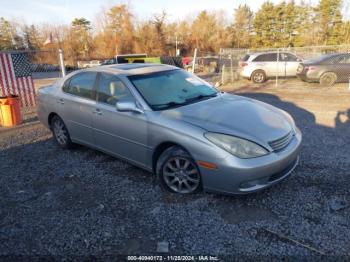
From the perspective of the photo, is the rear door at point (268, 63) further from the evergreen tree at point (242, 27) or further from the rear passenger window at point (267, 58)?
the evergreen tree at point (242, 27)

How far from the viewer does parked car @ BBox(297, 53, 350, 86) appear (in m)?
11.8

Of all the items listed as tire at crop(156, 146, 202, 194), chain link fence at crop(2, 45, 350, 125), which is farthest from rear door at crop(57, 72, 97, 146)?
chain link fence at crop(2, 45, 350, 125)

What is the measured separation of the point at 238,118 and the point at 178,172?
97cm

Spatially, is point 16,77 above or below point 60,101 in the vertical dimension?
above

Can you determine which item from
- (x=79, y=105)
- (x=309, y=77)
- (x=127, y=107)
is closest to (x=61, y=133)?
(x=79, y=105)

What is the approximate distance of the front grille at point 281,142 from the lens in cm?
313

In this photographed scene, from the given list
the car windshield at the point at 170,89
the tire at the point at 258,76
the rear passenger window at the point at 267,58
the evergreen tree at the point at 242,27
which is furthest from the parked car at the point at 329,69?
the evergreen tree at the point at 242,27

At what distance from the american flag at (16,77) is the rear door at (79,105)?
5254 mm

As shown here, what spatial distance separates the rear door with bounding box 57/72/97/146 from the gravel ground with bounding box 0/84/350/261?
0.47 meters

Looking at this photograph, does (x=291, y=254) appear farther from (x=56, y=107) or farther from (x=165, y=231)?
(x=56, y=107)

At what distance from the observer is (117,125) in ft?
12.8

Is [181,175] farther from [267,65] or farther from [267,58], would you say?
[267,58]

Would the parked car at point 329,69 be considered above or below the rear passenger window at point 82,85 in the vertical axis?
below

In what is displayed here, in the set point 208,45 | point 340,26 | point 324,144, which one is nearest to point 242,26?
point 208,45
